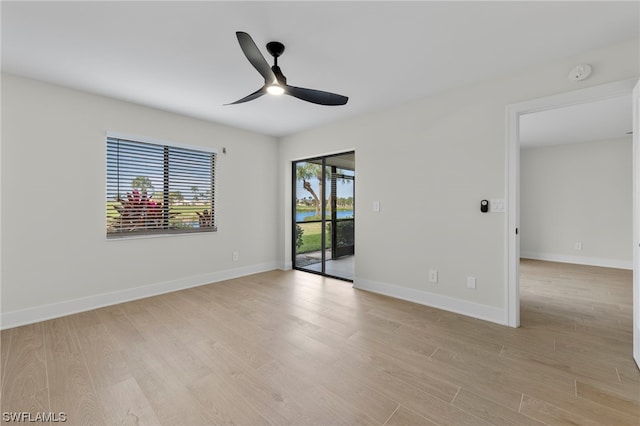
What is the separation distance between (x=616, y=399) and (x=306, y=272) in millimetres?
3762

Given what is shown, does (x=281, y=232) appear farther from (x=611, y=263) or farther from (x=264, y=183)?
(x=611, y=263)

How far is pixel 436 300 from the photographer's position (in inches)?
126

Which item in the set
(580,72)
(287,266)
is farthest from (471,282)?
(287,266)

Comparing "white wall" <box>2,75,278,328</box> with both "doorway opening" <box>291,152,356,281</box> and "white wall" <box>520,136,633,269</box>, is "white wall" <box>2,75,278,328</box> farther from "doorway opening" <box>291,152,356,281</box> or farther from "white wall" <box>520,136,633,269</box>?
"white wall" <box>520,136,633,269</box>

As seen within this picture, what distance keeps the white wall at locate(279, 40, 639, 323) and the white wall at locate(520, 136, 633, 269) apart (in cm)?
432

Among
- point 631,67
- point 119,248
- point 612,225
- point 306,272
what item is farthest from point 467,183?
point 612,225

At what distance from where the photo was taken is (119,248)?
11.0 feet

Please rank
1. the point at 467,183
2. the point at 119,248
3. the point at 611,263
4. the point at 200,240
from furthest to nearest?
the point at 611,263, the point at 200,240, the point at 119,248, the point at 467,183

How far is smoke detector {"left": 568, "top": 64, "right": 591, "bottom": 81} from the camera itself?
7.44 feet

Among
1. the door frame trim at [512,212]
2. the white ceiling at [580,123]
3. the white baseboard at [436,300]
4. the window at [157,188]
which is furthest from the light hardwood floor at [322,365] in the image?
the white ceiling at [580,123]

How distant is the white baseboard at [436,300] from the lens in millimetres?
2805

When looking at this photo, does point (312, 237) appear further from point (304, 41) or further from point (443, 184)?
point (304, 41)

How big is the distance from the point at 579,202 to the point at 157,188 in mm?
7541

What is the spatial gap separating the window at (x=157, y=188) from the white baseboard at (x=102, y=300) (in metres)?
0.69
